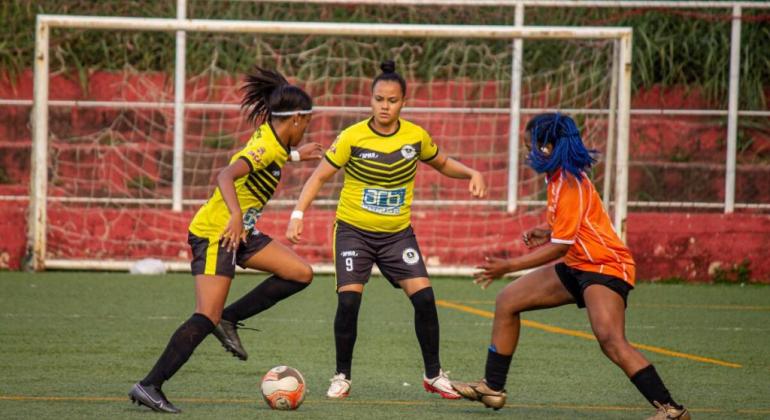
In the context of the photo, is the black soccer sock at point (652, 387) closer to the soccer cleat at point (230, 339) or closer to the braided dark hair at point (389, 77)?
the braided dark hair at point (389, 77)

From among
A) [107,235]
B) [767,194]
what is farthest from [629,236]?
[107,235]

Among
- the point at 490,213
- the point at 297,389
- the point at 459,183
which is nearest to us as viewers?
the point at 297,389

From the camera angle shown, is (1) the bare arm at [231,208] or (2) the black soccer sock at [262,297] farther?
(2) the black soccer sock at [262,297]

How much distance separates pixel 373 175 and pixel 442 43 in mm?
9491

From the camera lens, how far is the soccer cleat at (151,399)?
6.52 meters

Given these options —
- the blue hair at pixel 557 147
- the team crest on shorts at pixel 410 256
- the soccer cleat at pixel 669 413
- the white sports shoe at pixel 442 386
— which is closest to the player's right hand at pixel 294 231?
the team crest on shorts at pixel 410 256

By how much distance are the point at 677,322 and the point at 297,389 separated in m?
5.38

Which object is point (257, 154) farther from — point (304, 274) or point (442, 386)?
point (442, 386)

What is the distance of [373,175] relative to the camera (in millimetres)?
7590

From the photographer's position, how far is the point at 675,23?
687 inches

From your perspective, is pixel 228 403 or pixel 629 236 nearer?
pixel 228 403

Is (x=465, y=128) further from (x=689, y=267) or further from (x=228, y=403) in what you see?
(x=228, y=403)

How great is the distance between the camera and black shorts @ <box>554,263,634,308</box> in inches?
258

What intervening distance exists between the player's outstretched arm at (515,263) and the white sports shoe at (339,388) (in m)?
1.08
